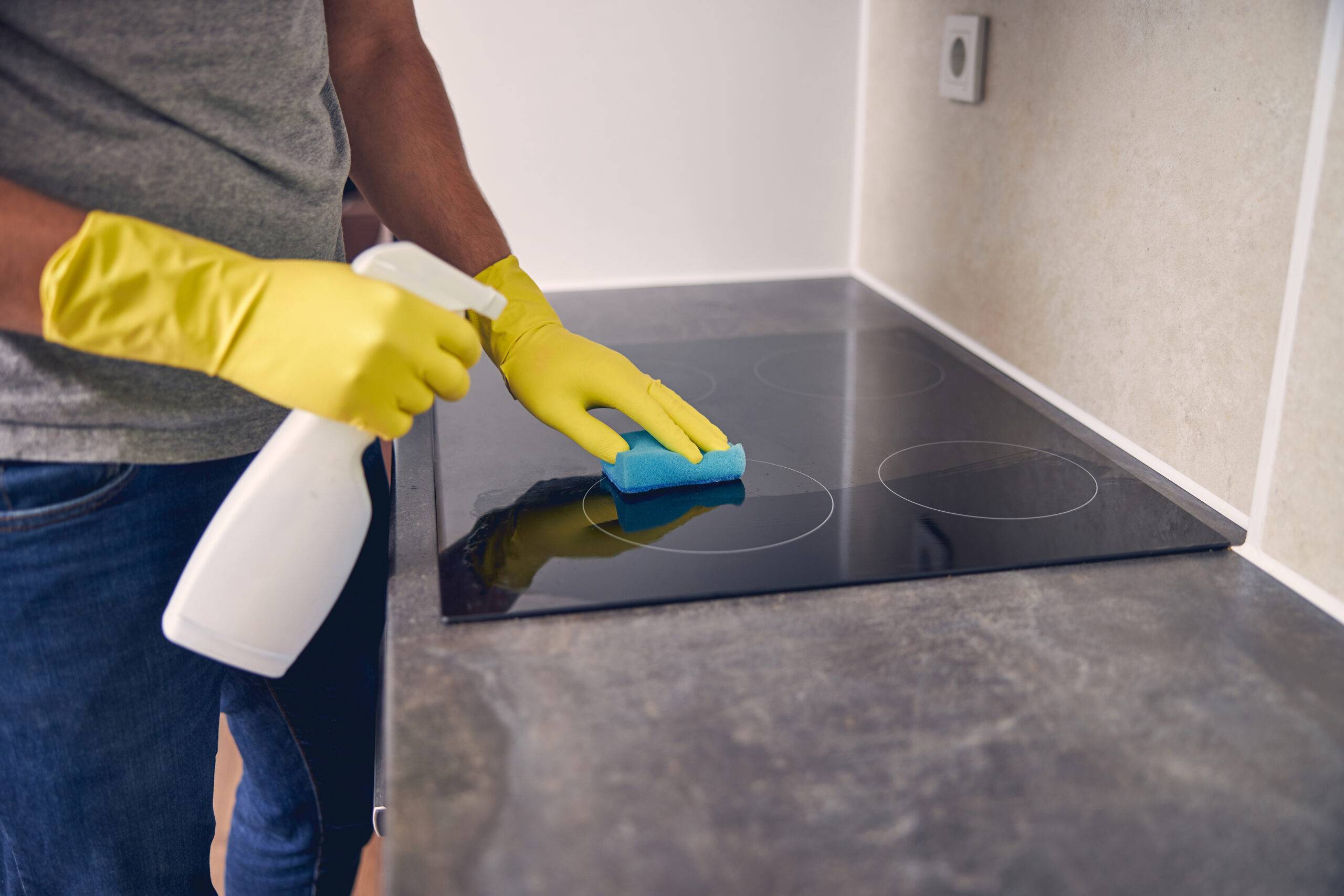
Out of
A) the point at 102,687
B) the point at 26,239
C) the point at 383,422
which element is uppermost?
the point at 26,239

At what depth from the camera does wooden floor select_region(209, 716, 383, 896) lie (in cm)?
155

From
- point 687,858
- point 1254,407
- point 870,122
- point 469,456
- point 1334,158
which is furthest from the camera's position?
point 870,122

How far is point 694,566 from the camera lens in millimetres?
730

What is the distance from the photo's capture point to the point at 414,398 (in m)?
0.72

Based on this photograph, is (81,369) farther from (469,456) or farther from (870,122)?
(870,122)

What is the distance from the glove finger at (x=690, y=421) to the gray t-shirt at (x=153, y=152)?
0.33 metres

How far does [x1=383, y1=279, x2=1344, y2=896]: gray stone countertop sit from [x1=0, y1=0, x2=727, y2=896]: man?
198mm

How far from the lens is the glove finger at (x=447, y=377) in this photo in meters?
0.72

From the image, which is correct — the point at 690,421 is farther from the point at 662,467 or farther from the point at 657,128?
the point at 657,128

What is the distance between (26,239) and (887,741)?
2.01ft

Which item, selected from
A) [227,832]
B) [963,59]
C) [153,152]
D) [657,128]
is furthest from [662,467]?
[227,832]

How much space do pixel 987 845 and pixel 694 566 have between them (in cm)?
30

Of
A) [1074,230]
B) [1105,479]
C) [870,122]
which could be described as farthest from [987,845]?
[870,122]

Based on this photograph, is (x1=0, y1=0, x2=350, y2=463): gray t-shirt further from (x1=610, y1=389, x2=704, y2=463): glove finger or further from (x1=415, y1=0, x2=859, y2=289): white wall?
(x1=415, y1=0, x2=859, y2=289): white wall
